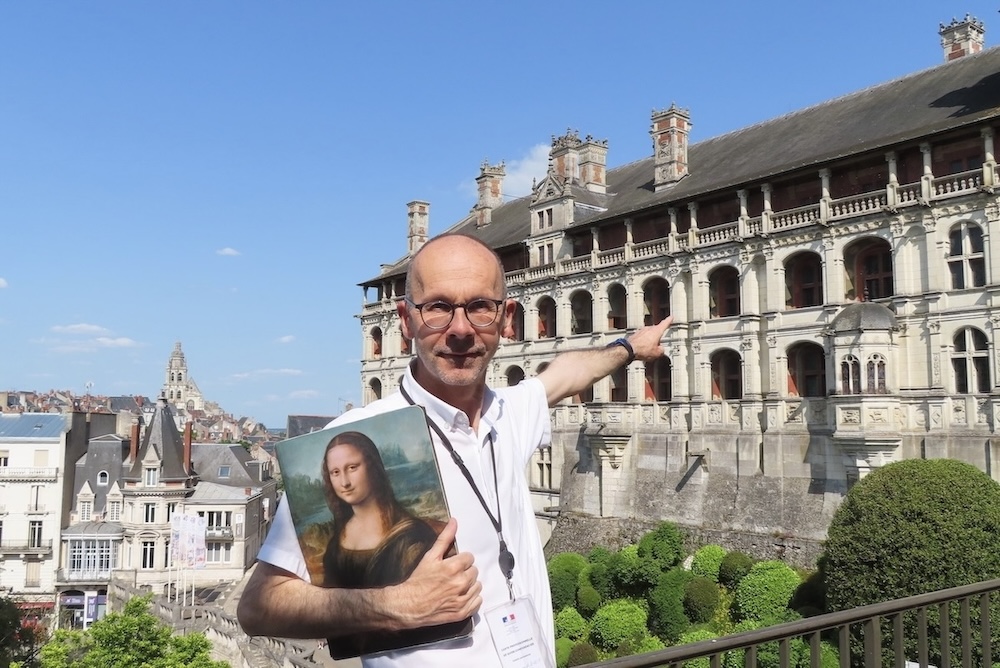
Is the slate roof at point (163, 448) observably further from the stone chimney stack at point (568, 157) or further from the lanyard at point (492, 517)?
the lanyard at point (492, 517)

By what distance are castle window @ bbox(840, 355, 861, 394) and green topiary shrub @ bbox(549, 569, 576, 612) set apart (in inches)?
489

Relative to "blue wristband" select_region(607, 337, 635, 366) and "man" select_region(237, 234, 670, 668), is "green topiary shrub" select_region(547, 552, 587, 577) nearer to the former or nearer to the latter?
"blue wristband" select_region(607, 337, 635, 366)

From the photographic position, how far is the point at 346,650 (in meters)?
2.94

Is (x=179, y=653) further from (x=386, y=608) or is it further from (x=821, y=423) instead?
(x=386, y=608)

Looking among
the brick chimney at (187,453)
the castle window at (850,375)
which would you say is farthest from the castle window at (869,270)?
the brick chimney at (187,453)

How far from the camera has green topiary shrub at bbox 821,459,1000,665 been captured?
62.1ft

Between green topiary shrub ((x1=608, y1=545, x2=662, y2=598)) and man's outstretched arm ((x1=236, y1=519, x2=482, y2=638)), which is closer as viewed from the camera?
man's outstretched arm ((x1=236, y1=519, x2=482, y2=638))

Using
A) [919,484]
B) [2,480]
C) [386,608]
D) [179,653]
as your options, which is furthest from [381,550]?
[2,480]

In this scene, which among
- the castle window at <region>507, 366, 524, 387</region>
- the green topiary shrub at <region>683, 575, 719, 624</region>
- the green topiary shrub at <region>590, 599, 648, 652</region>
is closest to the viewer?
the green topiary shrub at <region>590, 599, 648, 652</region>

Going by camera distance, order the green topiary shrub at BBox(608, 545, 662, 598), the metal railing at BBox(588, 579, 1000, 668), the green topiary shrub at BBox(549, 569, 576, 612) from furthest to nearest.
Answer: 1. the green topiary shrub at BBox(549, 569, 576, 612)
2. the green topiary shrub at BBox(608, 545, 662, 598)
3. the metal railing at BBox(588, 579, 1000, 668)

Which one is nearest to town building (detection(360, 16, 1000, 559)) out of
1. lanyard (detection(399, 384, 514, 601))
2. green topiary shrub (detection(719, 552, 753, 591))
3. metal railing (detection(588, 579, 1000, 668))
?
green topiary shrub (detection(719, 552, 753, 591))

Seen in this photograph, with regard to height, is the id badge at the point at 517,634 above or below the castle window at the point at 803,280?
below

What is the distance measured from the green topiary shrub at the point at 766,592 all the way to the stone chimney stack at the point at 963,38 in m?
23.8

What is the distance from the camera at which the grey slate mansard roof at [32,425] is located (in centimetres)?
6112
